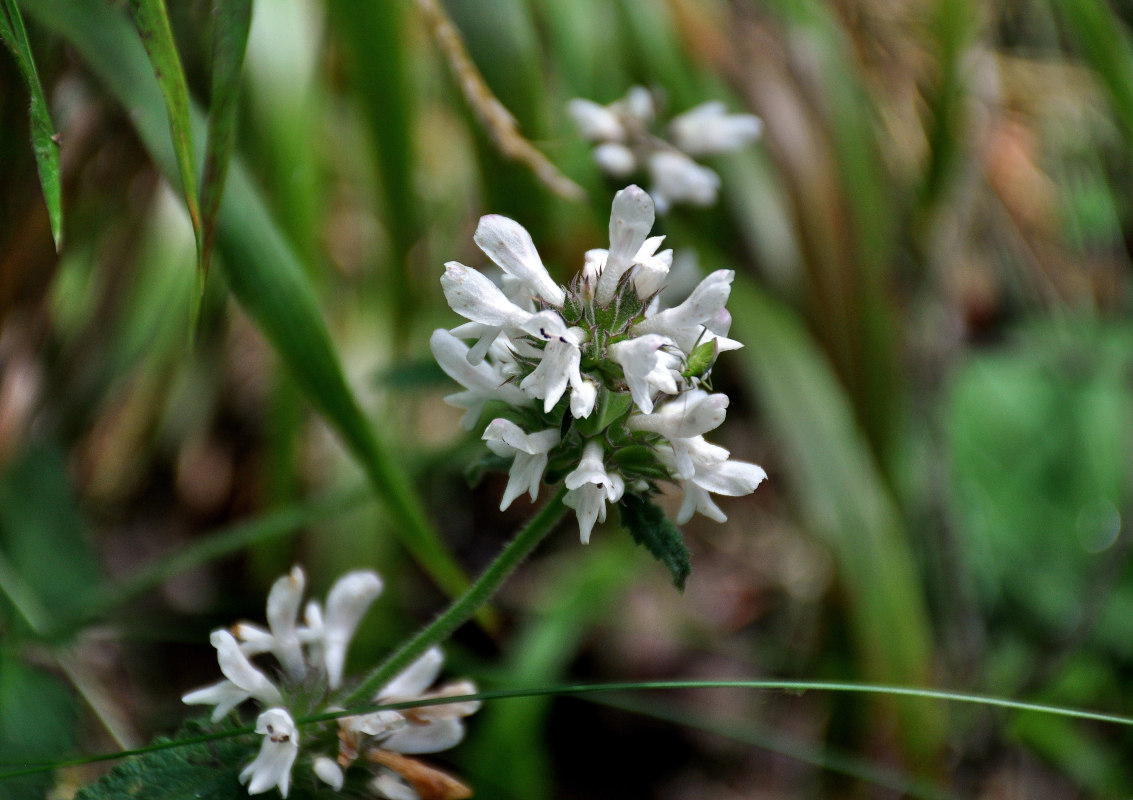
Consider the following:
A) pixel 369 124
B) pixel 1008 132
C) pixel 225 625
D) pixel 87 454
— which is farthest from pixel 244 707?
pixel 1008 132

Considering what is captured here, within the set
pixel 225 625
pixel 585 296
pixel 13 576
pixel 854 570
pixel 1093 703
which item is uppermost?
pixel 585 296

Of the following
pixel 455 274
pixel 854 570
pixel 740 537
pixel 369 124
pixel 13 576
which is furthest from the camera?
pixel 740 537

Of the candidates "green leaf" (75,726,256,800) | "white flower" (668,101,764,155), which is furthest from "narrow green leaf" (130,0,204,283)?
"white flower" (668,101,764,155)

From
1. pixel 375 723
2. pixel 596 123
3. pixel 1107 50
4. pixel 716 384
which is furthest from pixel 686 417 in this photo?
pixel 716 384

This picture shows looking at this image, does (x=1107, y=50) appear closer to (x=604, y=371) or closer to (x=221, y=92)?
(x=604, y=371)

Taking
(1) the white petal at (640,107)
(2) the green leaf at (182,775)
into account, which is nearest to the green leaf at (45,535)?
(2) the green leaf at (182,775)

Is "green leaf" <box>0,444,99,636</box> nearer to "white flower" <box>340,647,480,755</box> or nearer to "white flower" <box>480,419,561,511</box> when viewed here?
"white flower" <box>340,647,480,755</box>

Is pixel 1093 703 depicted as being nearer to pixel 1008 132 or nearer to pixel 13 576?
pixel 1008 132
